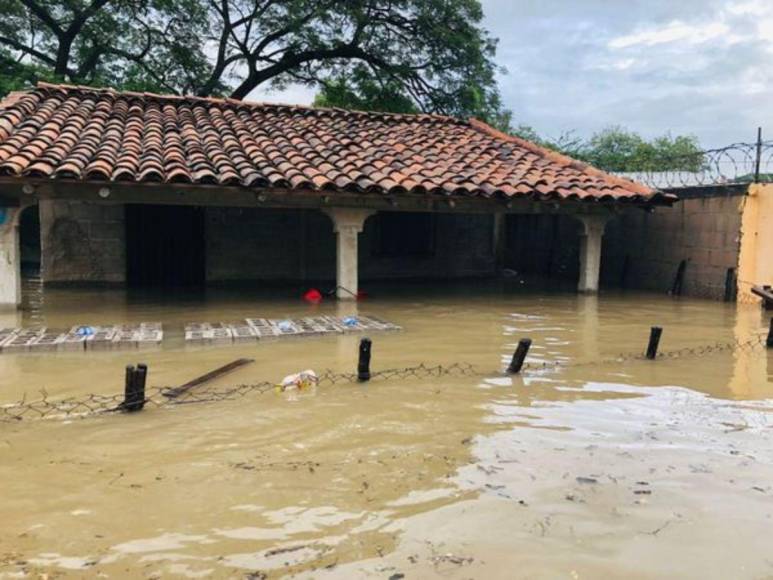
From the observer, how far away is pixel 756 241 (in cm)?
1182

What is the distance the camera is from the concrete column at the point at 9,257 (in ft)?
30.9

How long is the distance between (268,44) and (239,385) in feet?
61.8

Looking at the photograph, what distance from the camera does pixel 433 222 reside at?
626 inches

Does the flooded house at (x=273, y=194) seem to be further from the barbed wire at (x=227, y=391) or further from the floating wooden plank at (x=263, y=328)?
the barbed wire at (x=227, y=391)

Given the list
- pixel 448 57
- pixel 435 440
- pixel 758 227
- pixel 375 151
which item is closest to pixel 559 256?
pixel 758 227

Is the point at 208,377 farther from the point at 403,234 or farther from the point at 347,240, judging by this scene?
the point at 403,234

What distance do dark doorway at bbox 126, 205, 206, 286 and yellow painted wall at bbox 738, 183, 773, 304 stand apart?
1038cm

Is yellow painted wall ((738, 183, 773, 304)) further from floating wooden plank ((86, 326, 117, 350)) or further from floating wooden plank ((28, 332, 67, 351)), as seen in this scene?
floating wooden plank ((28, 332, 67, 351))

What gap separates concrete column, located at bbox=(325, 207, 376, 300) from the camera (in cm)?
1097

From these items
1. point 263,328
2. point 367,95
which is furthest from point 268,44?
point 263,328

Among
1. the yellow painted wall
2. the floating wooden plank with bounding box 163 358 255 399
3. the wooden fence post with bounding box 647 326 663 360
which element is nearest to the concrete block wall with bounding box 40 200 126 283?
the floating wooden plank with bounding box 163 358 255 399

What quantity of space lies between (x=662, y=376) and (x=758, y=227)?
681 cm

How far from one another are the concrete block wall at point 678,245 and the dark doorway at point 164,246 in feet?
29.7

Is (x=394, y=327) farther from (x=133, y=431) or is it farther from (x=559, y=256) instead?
(x=559, y=256)
